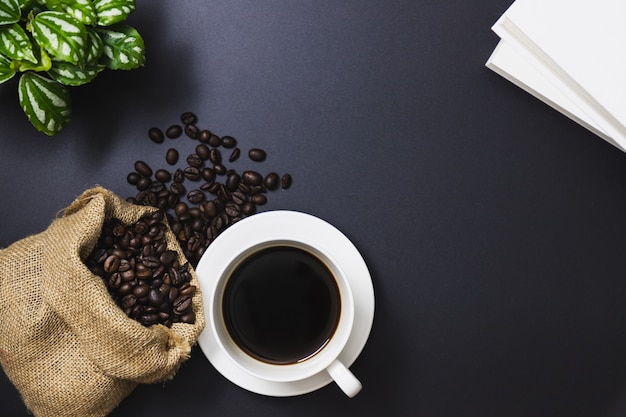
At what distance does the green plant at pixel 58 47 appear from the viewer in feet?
3.10

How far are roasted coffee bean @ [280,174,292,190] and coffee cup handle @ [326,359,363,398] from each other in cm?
35

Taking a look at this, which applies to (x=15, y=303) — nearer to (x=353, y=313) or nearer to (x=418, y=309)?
(x=353, y=313)

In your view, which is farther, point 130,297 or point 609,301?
point 609,301

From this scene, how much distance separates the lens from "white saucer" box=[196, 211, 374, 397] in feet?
3.57

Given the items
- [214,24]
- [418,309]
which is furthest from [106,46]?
[418,309]

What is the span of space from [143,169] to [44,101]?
0.21m

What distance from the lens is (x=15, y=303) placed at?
3.44 feet

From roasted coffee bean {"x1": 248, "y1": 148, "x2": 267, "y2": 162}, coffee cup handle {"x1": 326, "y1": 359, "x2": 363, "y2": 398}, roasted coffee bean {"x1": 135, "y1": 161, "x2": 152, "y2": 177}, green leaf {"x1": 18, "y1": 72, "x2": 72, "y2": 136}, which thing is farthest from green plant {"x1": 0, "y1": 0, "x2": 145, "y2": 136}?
coffee cup handle {"x1": 326, "y1": 359, "x2": 363, "y2": 398}

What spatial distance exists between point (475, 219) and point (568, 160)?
0.21 metres

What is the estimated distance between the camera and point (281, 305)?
1101 millimetres

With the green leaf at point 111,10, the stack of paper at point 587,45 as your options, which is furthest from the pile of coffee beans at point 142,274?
the stack of paper at point 587,45

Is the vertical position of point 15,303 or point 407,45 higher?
point 407,45

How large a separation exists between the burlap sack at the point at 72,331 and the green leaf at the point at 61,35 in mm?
240

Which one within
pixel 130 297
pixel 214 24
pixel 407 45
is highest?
pixel 407 45
